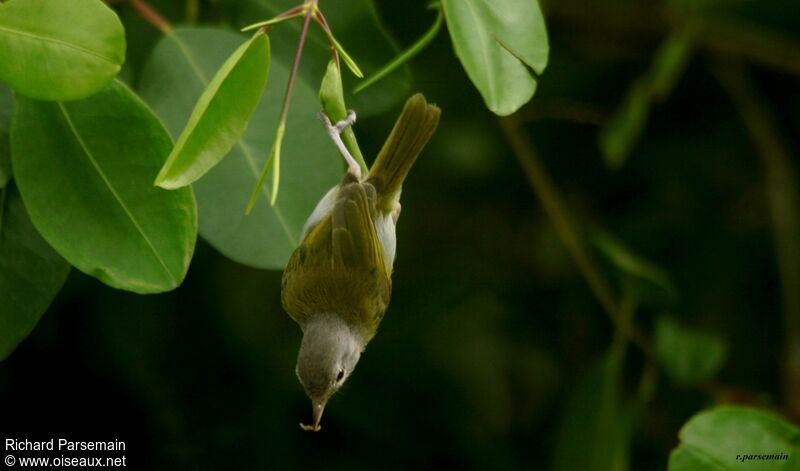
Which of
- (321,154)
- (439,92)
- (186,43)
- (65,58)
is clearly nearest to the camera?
(65,58)

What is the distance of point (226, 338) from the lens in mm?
3541

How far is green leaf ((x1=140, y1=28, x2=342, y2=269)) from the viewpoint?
6.55 feet

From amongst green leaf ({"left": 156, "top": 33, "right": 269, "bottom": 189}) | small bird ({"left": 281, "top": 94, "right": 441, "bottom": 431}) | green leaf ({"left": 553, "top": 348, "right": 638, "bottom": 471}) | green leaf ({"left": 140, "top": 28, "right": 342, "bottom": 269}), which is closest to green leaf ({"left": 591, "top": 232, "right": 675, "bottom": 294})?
green leaf ({"left": 553, "top": 348, "right": 638, "bottom": 471})

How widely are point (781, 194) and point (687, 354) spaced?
95 centimetres

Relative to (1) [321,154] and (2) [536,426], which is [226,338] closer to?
(2) [536,426]

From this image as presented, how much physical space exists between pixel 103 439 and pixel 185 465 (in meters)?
0.27

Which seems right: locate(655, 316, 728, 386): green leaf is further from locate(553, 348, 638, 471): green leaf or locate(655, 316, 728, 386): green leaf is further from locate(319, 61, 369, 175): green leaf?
locate(319, 61, 369, 175): green leaf

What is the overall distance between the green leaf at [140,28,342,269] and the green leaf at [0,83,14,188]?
0.96 ft

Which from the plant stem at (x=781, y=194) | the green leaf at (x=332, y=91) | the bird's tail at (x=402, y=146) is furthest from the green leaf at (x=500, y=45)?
the plant stem at (x=781, y=194)

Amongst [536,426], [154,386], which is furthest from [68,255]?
[536,426]

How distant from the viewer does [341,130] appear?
1889mm

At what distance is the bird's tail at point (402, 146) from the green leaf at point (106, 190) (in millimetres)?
638

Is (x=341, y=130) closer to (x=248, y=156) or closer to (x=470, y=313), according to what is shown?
(x=248, y=156)

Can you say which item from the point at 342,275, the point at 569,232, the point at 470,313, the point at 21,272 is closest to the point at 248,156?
the point at 21,272
